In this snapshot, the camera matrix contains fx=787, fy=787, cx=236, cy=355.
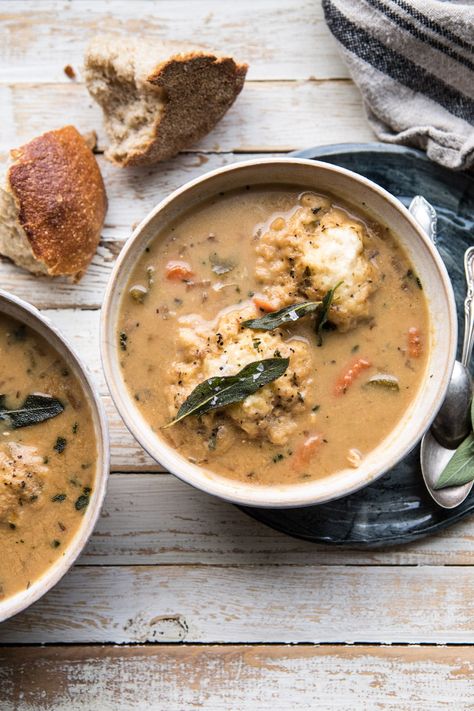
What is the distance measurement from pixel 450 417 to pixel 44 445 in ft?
4.73

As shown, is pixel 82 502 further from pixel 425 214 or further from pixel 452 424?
pixel 425 214

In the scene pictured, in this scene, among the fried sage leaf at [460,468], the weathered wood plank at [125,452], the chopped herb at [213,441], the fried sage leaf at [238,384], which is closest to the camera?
the fried sage leaf at [238,384]

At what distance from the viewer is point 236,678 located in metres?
3.12

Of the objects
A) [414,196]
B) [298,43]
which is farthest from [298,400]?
[298,43]

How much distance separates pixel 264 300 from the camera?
8.49 feet

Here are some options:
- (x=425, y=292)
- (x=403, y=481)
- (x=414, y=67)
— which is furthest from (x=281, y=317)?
(x=414, y=67)

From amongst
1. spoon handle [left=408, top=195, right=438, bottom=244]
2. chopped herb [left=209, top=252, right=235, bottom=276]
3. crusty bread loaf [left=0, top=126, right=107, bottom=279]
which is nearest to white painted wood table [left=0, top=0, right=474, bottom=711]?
crusty bread loaf [left=0, top=126, right=107, bottom=279]

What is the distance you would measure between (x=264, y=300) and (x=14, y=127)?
1.36m

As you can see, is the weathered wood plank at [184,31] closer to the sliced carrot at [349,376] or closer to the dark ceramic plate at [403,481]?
the dark ceramic plate at [403,481]

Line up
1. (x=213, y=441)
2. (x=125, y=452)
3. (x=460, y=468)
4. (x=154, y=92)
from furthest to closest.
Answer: (x=125, y=452), (x=154, y=92), (x=460, y=468), (x=213, y=441)

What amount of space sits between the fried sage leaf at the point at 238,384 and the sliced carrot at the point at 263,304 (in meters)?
0.18

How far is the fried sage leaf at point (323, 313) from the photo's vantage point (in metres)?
2.50

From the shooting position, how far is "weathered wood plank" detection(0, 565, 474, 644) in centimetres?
310

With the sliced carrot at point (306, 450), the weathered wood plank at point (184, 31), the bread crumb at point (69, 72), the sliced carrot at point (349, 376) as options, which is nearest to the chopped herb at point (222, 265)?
the sliced carrot at point (349, 376)
